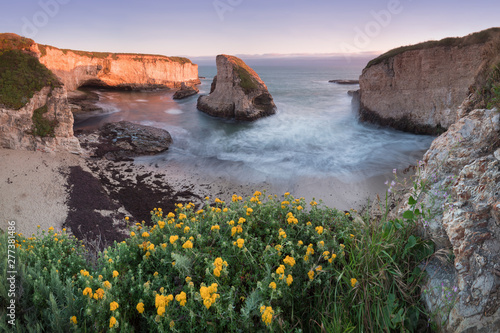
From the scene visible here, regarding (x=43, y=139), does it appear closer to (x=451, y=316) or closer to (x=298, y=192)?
(x=298, y=192)

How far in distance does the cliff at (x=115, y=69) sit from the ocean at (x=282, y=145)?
898cm

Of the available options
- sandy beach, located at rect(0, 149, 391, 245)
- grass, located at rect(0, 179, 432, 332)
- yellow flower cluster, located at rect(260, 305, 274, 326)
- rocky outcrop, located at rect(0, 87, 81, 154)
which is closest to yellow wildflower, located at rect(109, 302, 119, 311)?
grass, located at rect(0, 179, 432, 332)

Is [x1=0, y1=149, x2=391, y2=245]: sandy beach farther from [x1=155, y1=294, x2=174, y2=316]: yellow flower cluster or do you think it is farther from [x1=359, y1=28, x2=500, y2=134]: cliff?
[x1=359, y1=28, x2=500, y2=134]: cliff

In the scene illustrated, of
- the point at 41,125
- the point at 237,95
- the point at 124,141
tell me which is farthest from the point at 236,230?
the point at 237,95

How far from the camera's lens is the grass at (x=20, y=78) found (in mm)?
11688

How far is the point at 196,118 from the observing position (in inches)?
1025

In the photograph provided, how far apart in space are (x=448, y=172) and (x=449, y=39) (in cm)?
1795

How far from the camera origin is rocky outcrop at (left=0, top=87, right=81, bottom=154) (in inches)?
452

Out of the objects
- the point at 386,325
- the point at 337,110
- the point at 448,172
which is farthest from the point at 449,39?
the point at 386,325

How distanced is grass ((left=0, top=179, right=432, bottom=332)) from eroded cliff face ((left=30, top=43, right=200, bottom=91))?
30.2 metres

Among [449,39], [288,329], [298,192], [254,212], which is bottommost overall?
[298,192]

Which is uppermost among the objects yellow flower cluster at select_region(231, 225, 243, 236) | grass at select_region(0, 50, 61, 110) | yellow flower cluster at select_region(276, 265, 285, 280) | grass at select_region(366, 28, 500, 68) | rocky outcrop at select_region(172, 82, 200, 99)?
grass at select_region(366, 28, 500, 68)

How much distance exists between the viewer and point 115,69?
3928cm

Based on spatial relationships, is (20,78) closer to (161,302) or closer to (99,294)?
(99,294)
